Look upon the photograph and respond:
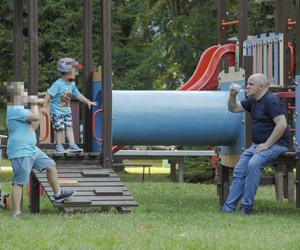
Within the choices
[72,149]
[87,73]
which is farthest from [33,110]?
[87,73]

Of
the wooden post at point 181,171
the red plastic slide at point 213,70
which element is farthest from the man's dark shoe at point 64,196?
the wooden post at point 181,171

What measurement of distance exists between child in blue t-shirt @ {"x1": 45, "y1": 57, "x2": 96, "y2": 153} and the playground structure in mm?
374

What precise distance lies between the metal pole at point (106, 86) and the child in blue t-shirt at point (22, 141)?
1.36 meters

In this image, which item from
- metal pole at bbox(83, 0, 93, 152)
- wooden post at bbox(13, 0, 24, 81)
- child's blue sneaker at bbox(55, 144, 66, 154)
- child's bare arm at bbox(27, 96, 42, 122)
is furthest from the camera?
metal pole at bbox(83, 0, 93, 152)

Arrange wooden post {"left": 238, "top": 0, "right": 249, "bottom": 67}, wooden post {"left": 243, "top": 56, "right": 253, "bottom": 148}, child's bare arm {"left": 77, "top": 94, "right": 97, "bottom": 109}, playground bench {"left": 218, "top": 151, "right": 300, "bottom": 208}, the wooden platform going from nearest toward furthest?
the wooden platform
playground bench {"left": 218, "top": 151, "right": 300, "bottom": 208}
wooden post {"left": 243, "top": 56, "right": 253, "bottom": 148}
child's bare arm {"left": 77, "top": 94, "right": 97, "bottom": 109}
wooden post {"left": 238, "top": 0, "right": 249, "bottom": 67}

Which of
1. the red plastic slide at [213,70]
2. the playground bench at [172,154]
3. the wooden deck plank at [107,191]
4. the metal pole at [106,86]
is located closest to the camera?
the wooden deck plank at [107,191]

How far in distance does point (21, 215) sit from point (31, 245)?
8.36ft

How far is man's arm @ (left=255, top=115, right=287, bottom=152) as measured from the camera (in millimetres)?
10203

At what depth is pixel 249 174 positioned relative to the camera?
10289mm

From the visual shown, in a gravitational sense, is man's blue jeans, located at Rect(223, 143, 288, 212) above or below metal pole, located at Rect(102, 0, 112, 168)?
below

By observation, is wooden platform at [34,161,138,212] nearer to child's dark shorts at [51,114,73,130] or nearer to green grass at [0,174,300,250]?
green grass at [0,174,300,250]

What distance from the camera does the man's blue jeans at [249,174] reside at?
10258mm

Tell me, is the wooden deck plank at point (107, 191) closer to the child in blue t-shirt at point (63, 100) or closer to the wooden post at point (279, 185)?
the child in blue t-shirt at point (63, 100)

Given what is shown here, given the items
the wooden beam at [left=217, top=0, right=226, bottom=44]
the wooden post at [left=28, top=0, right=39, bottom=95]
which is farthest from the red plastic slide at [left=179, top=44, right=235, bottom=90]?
the wooden post at [left=28, top=0, right=39, bottom=95]
